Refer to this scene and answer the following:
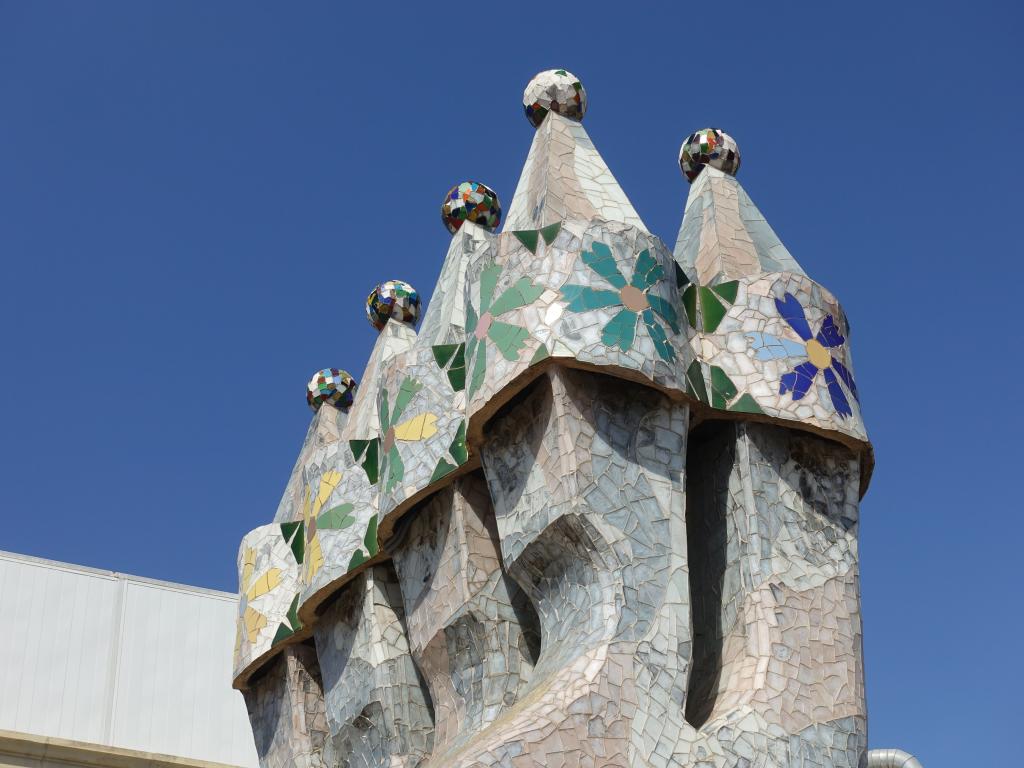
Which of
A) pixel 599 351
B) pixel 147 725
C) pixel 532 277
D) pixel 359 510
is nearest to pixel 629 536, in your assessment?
pixel 599 351

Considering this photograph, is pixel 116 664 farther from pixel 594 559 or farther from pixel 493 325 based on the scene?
pixel 594 559

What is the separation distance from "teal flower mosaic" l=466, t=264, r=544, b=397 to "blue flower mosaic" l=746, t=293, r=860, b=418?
1.46m

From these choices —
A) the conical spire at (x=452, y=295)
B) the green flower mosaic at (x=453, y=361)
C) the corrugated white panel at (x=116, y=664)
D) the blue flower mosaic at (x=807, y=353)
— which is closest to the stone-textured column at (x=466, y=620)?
the green flower mosaic at (x=453, y=361)

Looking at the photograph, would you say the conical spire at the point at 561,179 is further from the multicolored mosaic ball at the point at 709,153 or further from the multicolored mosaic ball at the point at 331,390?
the multicolored mosaic ball at the point at 331,390

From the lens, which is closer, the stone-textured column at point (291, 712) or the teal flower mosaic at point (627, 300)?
the teal flower mosaic at point (627, 300)

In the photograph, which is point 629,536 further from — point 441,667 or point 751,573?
point 441,667

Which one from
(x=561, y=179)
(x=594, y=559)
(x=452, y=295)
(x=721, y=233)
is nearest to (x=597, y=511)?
(x=594, y=559)

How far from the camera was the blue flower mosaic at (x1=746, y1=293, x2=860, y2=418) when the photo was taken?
10.3 metres

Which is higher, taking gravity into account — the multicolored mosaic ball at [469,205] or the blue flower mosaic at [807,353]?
the multicolored mosaic ball at [469,205]

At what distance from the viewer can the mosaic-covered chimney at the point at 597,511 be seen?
9.36 meters

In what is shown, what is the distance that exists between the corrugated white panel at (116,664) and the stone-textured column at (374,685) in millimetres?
10004

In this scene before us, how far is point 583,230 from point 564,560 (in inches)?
75.5

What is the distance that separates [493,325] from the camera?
10.0 metres

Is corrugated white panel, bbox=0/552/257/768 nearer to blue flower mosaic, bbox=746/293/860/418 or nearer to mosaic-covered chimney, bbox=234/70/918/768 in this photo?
mosaic-covered chimney, bbox=234/70/918/768
